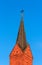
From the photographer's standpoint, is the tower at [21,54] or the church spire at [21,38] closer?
the tower at [21,54]

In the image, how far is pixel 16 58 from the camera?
185ft

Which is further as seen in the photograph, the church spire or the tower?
the church spire

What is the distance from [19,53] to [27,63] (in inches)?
111

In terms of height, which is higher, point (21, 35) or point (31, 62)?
point (21, 35)

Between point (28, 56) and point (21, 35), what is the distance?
5528mm

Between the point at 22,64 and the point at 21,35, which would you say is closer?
the point at 22,64

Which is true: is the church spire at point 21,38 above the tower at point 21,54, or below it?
above

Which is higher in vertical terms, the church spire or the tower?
the church spire

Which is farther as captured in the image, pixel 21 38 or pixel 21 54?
pixel 21 38

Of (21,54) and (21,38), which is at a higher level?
(21,38)

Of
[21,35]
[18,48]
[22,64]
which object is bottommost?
[22,64]

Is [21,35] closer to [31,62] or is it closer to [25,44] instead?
[25,44]

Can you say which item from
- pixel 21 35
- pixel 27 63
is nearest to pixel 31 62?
pixel 27 63

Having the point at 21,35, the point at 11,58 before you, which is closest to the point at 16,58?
the point at 11,58
